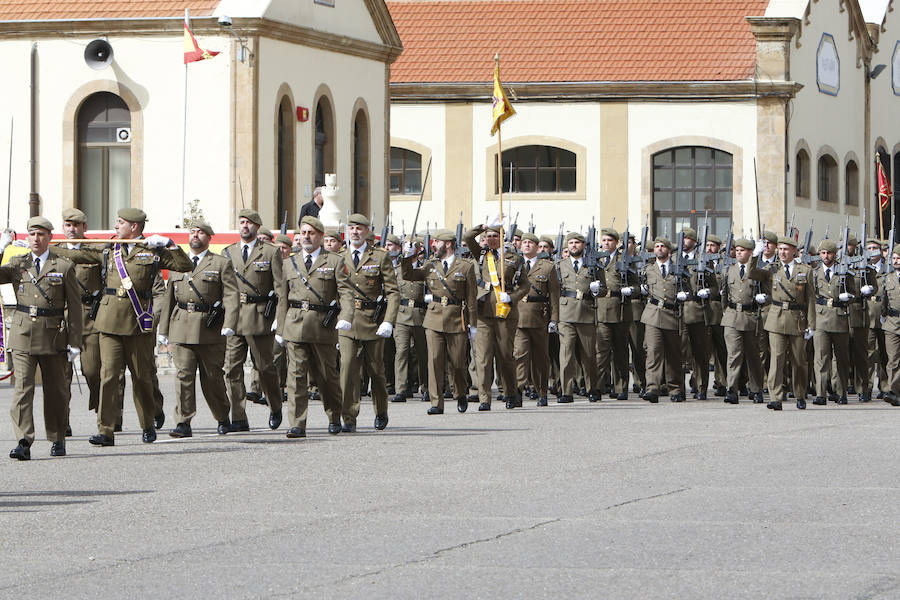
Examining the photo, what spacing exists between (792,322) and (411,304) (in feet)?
13.4

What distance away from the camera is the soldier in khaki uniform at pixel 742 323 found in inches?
776

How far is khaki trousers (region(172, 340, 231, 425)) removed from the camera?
15.0 meters

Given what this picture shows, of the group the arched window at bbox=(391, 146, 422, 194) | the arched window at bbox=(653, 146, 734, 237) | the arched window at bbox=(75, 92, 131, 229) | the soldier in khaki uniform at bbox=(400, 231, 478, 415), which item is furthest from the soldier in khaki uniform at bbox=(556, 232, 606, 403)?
the arched window at bbox=(391, 146, 422, 194)

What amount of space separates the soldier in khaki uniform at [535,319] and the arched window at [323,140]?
16583mm

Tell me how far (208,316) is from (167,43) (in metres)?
19.1

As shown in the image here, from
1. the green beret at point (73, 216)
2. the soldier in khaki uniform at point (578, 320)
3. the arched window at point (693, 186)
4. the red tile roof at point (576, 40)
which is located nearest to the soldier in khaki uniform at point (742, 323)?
the soldier in khaki uniform at point (578, 320)

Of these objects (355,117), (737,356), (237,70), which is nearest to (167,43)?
(237,70)

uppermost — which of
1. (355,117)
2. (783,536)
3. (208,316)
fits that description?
(355,117)

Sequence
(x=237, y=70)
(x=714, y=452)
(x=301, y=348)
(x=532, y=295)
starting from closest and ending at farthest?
(x=714, y=452) < (x=301, y=348) < (x=532, y=295) < (x=237, y=70)

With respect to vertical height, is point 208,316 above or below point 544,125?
below

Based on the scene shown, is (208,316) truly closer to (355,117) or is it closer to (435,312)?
(435,312)

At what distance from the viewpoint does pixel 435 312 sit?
58.8 feet

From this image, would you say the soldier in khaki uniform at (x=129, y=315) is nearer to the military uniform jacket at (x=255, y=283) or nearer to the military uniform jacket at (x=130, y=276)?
the military uniform jacket at (x=130, y=276)

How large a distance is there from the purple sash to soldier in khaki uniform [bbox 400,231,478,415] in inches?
148
